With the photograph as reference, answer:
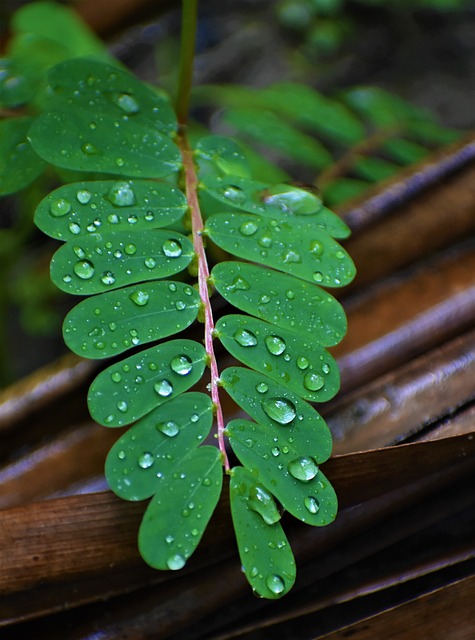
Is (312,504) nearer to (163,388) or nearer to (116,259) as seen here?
(163,388)

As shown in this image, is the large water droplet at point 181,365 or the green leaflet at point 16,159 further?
the green leaflet at point 16,159

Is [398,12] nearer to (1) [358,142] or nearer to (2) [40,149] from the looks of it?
(1) [358,142]

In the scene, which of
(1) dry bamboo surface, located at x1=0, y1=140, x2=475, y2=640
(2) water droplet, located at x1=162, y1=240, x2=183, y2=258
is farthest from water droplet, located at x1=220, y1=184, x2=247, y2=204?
(1) dry bamboo surface, located at x1=0, y1=140, x2=475, y2=640

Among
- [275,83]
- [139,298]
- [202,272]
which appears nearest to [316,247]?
[202,272]

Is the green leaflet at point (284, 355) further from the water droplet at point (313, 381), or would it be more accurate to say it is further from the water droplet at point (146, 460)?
the water droplet at point (146, 460)

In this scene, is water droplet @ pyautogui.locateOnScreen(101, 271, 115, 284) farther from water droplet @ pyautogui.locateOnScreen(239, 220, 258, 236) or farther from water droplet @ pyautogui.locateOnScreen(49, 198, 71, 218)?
water droplet @ pyautogui.locateOnScreen(239, 220, 258, 236)

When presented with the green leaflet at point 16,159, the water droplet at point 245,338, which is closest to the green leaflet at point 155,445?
the water droplet at point 245,338
